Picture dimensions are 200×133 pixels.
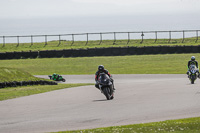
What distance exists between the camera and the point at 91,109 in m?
17.0

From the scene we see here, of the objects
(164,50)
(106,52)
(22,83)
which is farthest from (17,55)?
(22,83)

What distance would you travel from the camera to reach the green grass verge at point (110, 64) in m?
42.8

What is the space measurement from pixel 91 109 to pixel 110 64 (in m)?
31.1

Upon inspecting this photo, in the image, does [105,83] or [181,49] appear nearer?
[105,83]

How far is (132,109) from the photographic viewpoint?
16516mm

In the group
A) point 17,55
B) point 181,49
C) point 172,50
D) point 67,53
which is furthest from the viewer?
point 17,55

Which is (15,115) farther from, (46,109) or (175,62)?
(175,62)

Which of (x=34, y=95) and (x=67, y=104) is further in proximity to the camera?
(x=34, y=95)

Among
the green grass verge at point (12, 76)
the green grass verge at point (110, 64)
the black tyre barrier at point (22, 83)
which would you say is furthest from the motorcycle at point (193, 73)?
the green grass verge at point (110, 64)

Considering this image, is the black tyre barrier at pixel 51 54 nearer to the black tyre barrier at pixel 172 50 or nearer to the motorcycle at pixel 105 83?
the black tyre barrier at pixel 172 50

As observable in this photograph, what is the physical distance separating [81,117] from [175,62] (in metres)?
32.8

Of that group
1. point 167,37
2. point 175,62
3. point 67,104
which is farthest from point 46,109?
point 167,37

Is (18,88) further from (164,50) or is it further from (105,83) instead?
(164,50)

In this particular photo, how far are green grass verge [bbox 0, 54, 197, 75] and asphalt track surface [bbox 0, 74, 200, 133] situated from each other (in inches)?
711
